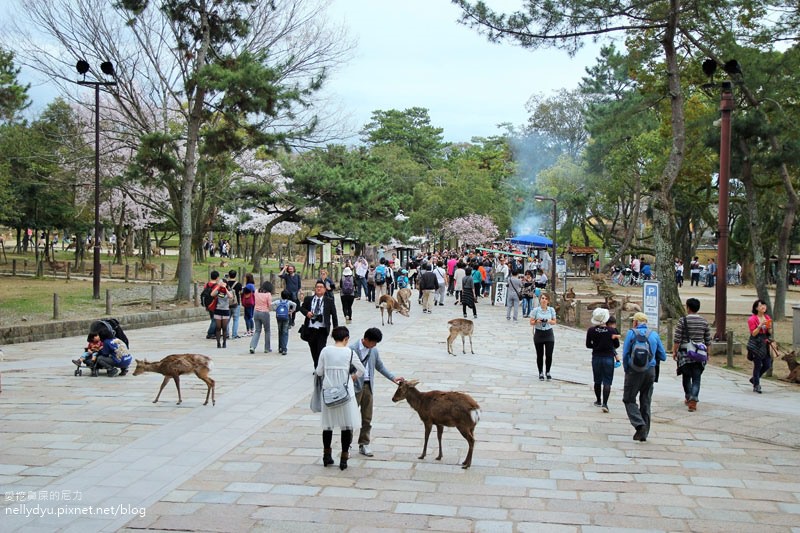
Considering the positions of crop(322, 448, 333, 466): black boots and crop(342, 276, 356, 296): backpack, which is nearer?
crop(322, 448, 333, 466): black boots

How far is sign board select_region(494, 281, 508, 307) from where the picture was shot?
26.6 m

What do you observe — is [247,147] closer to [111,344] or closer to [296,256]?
[111,344]

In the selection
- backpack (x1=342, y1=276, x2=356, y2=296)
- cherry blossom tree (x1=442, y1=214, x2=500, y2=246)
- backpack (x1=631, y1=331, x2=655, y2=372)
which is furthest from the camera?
cherry blossom tree (x1=442, y1=214, x2=500, y2=246)

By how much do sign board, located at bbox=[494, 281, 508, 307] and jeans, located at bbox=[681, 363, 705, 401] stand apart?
641 inches

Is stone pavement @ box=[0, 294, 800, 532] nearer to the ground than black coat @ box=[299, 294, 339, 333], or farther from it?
nearer to the ground

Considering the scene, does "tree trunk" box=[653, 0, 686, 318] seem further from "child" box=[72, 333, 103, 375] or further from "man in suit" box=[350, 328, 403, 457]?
"child" box=[72, 333, 103, 375]

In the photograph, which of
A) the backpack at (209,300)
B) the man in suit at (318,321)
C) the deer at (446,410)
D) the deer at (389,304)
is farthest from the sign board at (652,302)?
the backpack at (209,300)

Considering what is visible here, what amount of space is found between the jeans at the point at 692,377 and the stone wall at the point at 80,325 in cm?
1377

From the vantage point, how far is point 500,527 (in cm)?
550

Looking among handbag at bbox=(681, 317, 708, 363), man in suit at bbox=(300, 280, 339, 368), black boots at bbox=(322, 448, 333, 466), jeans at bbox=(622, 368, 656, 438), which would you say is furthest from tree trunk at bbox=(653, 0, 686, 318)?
black boots at bbox=(322, 448, 333, 466)

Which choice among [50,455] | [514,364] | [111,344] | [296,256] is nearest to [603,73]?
[296,256]

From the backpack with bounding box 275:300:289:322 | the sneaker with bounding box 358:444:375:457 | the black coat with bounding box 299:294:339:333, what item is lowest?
the sneaker with bounding box 358:444:375:457

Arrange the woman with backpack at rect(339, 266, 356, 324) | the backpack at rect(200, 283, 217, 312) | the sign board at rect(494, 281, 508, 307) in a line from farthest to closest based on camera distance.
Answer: the sign board at rect(494, 281, 508, 307)
the woman with backpack at rect(339, 266, 356, 324)
the backpack at rect(200, 283, 217, 312)

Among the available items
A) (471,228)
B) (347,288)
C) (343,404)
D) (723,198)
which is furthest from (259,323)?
(471,228)
